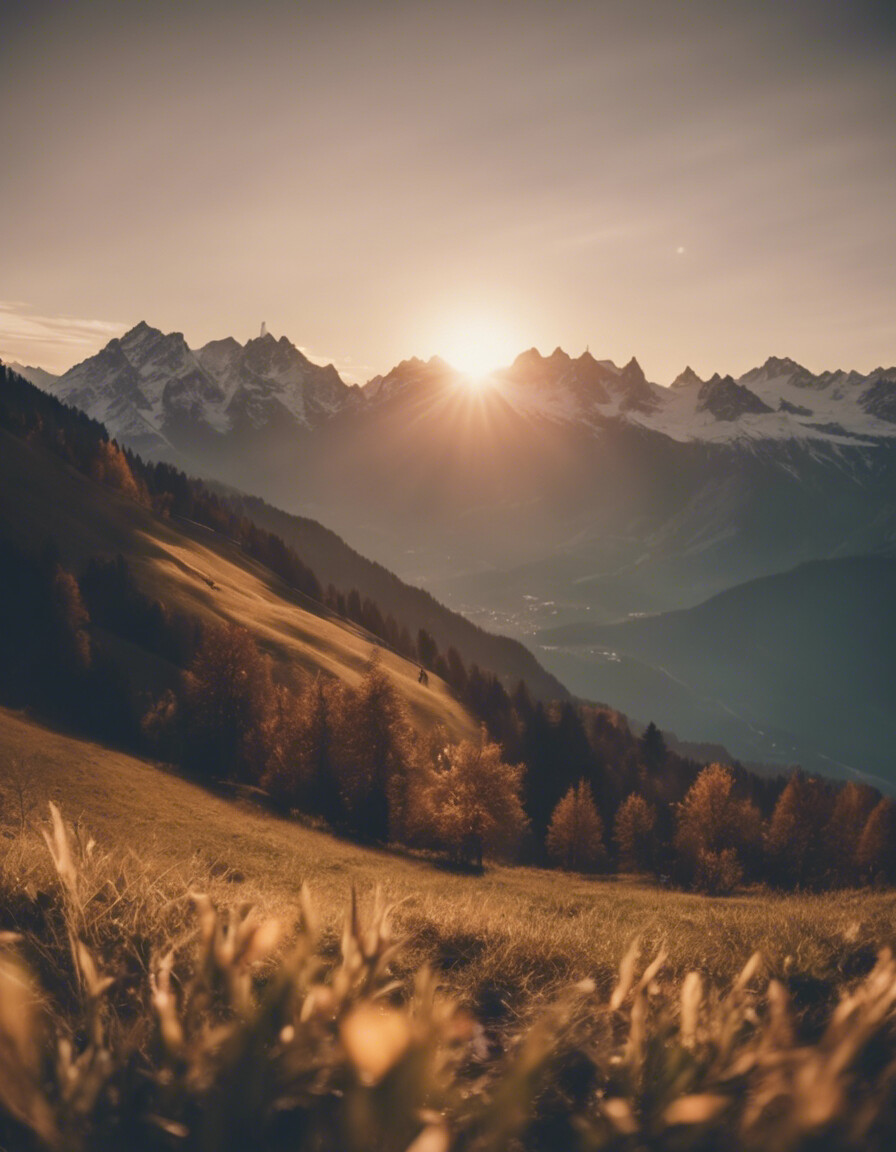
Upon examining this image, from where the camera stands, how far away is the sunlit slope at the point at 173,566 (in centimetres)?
7800

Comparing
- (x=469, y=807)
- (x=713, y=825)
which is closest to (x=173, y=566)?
(x=469, y=807)

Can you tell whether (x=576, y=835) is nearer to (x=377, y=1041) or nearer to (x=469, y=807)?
(x=469, y=807)

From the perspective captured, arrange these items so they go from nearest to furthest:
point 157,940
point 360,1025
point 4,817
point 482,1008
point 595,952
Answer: point 360,1025, point 157,940, point 482,1008, point 595,952, point 4,817

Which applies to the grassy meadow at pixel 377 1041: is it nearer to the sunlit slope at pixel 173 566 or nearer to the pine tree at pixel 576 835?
the pine tree at pixel 576 835

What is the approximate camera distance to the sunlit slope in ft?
256

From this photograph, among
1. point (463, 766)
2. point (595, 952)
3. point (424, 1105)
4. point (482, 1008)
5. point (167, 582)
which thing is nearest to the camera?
point (424, 1105)

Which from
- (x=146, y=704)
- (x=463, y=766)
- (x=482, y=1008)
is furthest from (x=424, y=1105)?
(x=146, y=704)

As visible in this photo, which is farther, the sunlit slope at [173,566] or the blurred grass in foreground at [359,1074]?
Answer: the sunlit slope at [173,566]

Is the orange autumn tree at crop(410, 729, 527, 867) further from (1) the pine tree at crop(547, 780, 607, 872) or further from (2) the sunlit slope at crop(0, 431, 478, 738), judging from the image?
(2) the sunlit slope at crop(0, 431, 478, 738)

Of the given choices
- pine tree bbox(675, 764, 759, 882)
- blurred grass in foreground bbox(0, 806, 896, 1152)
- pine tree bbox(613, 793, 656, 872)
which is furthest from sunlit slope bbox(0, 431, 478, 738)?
blurred grass in foreground bbox(0, 806, 896, 1152)

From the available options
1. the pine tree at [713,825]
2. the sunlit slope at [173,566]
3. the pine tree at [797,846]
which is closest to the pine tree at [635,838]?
the pine tree at [713,825]

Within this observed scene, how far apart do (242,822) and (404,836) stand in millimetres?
15707

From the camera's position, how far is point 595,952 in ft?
21.1

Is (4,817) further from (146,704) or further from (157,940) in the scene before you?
(146,704)
